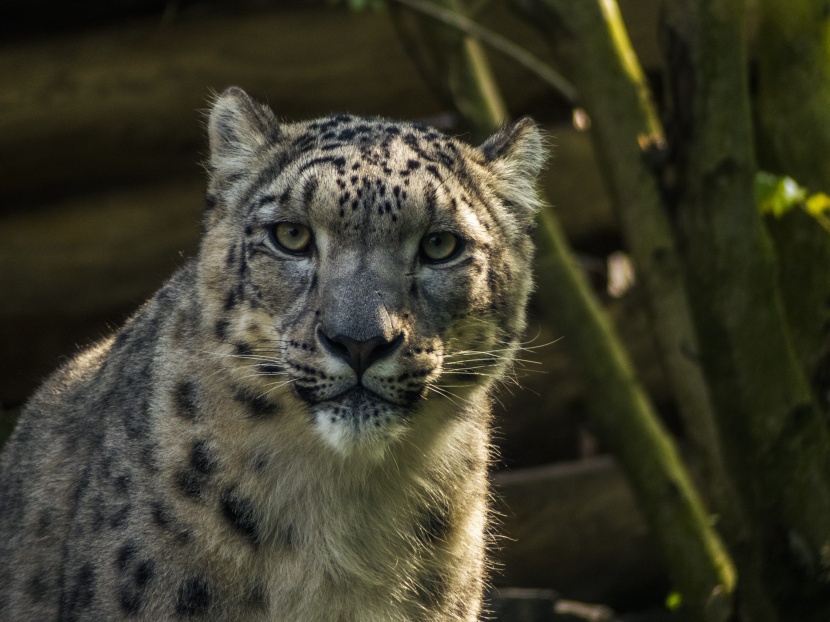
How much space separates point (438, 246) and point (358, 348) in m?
0.60

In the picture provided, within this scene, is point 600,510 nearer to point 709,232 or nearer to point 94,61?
point 709,232

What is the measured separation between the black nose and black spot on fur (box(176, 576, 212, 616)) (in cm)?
90

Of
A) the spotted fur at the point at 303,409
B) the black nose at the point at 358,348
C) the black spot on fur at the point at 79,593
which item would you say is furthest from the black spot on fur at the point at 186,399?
the black nose at the point at 358,348

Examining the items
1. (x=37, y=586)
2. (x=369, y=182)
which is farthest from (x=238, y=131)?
(x=37, y=586)

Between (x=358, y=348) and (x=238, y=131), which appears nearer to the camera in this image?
(x=358, y=348)

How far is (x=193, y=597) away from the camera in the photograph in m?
4.07

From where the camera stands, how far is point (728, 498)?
6328 millimetres

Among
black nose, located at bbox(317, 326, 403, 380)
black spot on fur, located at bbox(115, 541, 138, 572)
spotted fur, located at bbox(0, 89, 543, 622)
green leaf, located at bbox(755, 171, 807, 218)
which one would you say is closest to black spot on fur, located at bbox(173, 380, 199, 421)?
spotted fur, located at bbox(0, 89, 543, 622)

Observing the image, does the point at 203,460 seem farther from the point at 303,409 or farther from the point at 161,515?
the point at 303,409

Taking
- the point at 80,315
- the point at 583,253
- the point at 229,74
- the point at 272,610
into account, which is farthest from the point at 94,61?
the point at 272,610

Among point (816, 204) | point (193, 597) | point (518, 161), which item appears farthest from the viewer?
point (816, 204)

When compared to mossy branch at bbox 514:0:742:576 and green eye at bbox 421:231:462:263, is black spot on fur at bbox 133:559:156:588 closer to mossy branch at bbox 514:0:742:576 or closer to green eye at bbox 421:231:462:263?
green eye at bbox 421:231:462:263

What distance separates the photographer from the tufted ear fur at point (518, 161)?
4820mm

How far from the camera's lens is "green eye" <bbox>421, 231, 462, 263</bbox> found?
13.7 feet
